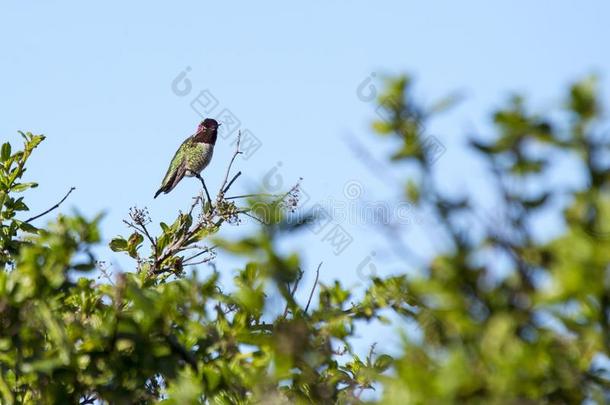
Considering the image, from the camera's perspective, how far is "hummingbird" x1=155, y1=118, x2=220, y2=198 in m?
12.0

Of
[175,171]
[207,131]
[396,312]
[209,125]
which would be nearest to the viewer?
[396,312]

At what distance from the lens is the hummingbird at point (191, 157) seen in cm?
1195

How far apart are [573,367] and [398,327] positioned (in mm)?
399

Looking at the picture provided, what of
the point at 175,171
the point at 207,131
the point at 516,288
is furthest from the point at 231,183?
the point at 207,131

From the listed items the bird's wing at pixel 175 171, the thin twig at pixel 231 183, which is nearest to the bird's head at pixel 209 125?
the bird's wing at pixel 175 171

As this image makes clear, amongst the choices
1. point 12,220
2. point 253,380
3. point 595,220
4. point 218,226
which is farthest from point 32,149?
point 595,220

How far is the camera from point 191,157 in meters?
12.1

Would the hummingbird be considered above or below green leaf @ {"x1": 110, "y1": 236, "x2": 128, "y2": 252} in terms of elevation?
above

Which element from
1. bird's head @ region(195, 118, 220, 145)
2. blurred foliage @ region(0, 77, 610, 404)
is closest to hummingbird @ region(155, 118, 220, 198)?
bird's head @ region(195, 118, 220, 145)

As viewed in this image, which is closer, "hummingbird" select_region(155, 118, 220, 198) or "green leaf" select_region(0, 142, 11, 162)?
"green leaf" select_region(0, 142, 11, 162)

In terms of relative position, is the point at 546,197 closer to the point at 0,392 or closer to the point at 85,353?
the point at 85,353

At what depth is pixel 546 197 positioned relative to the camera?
215 cm

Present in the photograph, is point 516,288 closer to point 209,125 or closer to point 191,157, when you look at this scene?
point 191,157

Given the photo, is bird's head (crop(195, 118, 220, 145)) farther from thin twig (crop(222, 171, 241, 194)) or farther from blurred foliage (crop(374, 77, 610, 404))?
blurred foliage (crop(374, 77, 610, 404))
